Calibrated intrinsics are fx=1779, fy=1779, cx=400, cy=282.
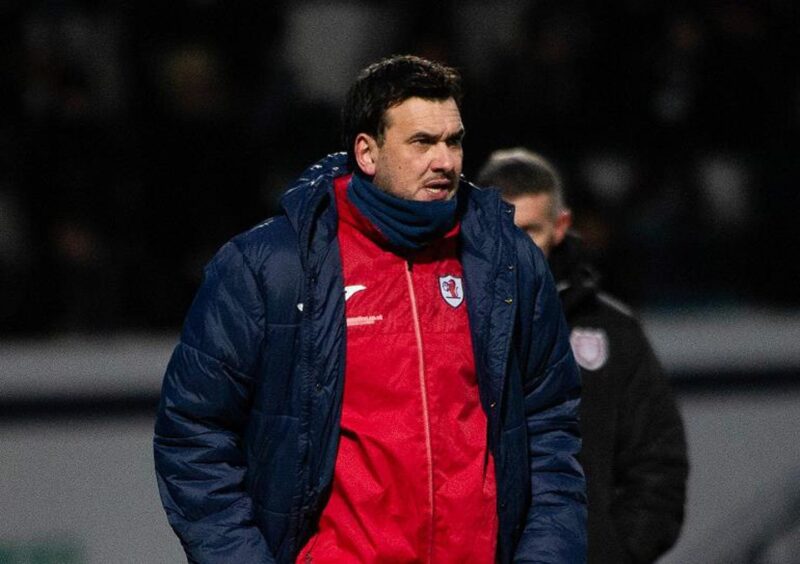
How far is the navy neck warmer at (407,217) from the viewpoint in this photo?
3.25 meters

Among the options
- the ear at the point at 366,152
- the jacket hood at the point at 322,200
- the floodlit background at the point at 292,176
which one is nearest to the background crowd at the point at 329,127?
the floodlit background at the point at 292,176

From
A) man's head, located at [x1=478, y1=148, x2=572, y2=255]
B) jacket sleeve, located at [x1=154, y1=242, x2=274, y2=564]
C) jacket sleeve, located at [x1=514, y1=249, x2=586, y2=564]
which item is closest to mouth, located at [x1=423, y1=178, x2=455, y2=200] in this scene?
jacket sleeve, located at [x1=514, y1=249, x2=586, y2=564]

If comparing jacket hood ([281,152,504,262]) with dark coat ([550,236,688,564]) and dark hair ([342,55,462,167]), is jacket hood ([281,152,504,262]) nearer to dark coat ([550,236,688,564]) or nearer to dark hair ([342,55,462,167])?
dark hair ([342,55,462,167])

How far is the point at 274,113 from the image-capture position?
24.1 ft

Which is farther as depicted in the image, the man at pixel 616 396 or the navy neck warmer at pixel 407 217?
the man at pixel 616 396

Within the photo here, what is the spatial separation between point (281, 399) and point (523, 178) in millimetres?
1277

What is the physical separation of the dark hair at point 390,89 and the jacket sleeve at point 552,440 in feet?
1.23

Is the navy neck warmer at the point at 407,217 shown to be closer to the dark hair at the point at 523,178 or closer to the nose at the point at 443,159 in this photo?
the nose at the point at 443,159

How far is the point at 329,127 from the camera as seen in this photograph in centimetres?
735

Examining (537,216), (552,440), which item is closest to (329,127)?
(537,216)

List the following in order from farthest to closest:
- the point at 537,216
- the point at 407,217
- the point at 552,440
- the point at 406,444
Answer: the point at 537,216
the point at 552,440
the point at 407,217
the point at 406,444

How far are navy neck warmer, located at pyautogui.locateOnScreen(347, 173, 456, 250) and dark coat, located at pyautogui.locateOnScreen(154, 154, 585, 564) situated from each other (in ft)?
0.28

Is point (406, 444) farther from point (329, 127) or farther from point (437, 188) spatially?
point (329, 127)

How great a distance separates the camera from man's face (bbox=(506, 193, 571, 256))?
4168mm
